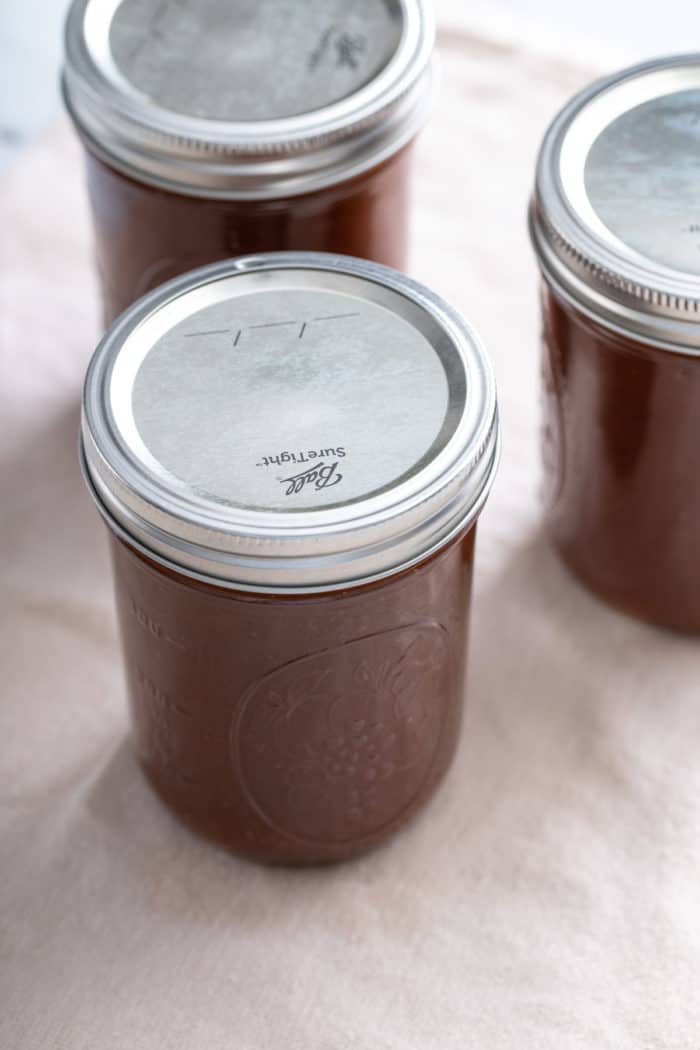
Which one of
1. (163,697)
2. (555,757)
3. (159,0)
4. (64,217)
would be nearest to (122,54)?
(159,0)

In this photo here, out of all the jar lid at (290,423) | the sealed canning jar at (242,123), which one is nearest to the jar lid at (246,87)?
the sealed canning jar at (242,123)

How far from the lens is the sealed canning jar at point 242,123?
3.07 ft

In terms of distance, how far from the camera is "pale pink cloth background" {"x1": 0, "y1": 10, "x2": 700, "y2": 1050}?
0.86 meters

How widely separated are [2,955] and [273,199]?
0.47m

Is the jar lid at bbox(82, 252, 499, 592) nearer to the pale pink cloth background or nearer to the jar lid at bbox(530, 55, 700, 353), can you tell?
the jar lid at bbox(530, 55, 700, 353)

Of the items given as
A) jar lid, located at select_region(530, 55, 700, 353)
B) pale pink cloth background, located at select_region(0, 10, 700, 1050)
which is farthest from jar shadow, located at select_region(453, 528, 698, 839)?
jar lid, located at select_region(530, 55, 700, 353)

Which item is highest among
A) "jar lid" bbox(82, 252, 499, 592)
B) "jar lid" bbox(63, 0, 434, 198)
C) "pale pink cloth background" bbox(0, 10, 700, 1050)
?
"jar lid" bbox(63, 0, 434, 198)

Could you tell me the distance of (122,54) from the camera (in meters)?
0.99

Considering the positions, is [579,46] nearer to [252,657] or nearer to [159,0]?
[159,0]

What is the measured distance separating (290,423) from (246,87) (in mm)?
294

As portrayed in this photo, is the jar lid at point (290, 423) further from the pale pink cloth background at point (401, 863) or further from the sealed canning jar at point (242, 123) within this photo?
the pale pink cloth background at point (401, 863)

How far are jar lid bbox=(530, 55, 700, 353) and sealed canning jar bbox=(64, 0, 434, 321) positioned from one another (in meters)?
0.12

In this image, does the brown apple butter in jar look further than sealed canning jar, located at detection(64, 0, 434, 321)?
No

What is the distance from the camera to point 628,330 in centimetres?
87
